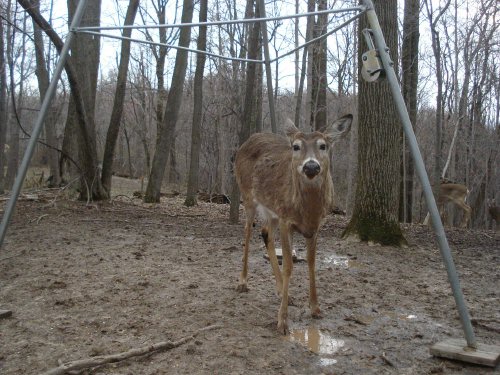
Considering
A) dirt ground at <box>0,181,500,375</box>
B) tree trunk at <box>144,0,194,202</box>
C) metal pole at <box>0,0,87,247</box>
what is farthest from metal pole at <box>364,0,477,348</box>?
tree trunk at <box>144,0,194,202</box>

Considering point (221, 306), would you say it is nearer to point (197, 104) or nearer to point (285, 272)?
point (285, 272)

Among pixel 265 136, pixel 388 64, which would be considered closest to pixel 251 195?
pixel 265 136

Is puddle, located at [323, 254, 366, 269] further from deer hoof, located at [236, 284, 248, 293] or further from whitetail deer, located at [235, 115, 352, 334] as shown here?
deer hoof, located at [236, 284, 248, 293]

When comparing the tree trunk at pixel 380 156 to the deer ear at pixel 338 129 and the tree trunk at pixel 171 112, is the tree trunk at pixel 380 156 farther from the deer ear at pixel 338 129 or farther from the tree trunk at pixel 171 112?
the tree trunk at pixel 171 112

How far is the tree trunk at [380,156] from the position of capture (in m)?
7.36

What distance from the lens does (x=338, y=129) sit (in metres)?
4.33

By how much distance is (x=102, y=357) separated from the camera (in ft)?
10.7

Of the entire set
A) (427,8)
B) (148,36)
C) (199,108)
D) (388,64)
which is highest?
(148,36)

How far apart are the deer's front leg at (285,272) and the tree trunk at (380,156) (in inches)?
132

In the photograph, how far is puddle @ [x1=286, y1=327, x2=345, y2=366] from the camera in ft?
11.3

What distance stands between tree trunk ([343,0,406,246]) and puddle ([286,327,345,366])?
370 centimetres

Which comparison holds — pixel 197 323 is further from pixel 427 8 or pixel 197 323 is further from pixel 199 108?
pixel 199 108

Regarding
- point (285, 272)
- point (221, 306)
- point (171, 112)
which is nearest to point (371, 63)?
point (285, 272)

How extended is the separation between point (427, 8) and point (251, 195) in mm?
7956
